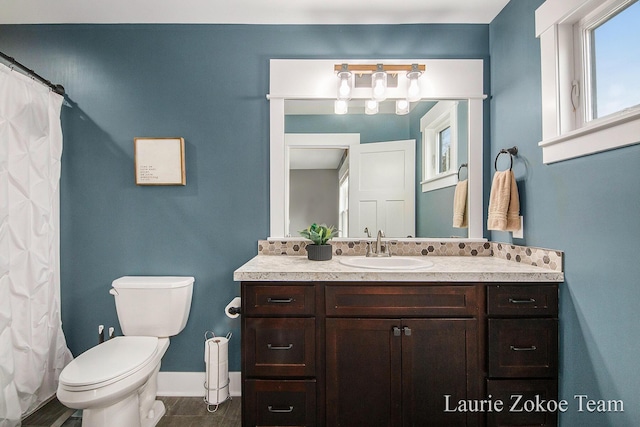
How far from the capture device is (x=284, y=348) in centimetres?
145

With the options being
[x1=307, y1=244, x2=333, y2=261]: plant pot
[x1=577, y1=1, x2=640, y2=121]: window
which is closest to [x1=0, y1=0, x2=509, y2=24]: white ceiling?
[x1=577, y1=1, x2=640, y2=121]: window

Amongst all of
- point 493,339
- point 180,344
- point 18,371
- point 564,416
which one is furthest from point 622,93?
point 18,371

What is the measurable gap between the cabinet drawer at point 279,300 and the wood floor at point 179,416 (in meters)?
0.80

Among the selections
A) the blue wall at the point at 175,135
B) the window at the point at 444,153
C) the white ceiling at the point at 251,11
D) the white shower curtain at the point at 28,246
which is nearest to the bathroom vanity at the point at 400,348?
the blue wall at the point at 175,135

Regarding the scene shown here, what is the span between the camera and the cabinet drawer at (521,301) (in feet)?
4.72

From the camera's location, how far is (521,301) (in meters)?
1.44

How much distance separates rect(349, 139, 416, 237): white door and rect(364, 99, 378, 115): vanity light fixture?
8.4 inches

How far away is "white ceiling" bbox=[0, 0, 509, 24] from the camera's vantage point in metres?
1.88

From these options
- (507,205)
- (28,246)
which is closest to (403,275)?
(507,205)

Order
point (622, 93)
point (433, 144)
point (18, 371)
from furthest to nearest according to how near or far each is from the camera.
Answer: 1. point (433, 144)
2. point (18, 371)
3. point (622, 93)

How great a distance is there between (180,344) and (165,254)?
1.93 ft

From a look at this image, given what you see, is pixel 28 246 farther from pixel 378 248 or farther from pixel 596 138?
pixel 596 138

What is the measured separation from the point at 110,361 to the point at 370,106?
6.48 feet

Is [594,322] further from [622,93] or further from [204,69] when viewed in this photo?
[204,69]
